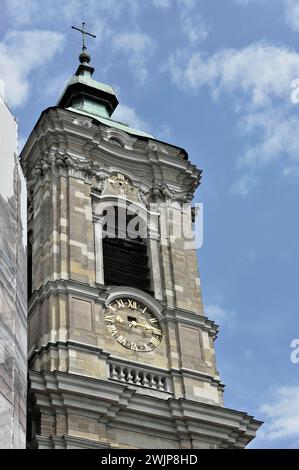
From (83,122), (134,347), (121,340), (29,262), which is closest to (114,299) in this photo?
(121,340)

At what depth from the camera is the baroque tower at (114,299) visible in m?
25.4

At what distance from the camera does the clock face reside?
27.8 m

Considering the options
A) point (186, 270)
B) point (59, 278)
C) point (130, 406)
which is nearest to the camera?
point (130, 406)

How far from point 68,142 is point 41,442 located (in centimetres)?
1011

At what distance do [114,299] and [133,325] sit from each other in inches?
33.9

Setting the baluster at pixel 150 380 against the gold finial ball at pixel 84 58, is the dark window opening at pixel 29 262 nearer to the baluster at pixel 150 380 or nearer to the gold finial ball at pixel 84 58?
the baluster at pixel 150 380

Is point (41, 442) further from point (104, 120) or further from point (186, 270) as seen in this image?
point (104, 120)

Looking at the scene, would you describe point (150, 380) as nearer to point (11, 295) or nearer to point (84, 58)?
point (11, 295)

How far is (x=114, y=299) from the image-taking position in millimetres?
28656

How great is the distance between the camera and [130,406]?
25.9m

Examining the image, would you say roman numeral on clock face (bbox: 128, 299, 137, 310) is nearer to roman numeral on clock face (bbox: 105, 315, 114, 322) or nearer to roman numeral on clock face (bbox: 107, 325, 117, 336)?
roman numeral on clock face (bbox: 105, 315, 114, 322)
